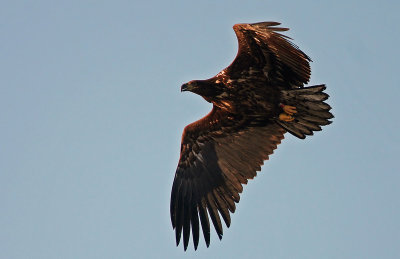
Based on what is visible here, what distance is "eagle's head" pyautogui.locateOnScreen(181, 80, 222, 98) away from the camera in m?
13.2

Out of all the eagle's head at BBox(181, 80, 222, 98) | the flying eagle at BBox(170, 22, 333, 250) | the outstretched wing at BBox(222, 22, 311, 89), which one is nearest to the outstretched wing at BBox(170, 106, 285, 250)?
the flying eagle at BBox(170, 22, 333, 250)

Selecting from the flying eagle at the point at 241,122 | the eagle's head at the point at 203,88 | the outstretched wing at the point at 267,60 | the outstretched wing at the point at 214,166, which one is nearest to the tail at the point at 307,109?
the flying eagle at the point at 241,122

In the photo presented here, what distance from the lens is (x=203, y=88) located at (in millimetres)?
13336

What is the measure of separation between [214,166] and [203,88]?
1.87 m

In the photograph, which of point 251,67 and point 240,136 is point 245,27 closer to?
point 251,67

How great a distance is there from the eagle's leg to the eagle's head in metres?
1.28

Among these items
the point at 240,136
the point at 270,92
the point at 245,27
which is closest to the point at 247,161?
the point at 240,136

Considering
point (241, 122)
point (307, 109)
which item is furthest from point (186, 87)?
point (307, 109)

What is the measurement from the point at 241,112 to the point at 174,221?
262cm

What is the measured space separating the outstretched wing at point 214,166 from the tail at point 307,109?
777 mm

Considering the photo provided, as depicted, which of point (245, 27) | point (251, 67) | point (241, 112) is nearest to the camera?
point (245, 27)

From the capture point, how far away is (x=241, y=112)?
13.6m

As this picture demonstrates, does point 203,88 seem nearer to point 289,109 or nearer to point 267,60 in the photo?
point 267,60

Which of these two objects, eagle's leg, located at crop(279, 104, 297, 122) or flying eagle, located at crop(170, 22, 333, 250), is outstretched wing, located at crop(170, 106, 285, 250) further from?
eagle's leg, located at crop(279, 104, 297, 122)
